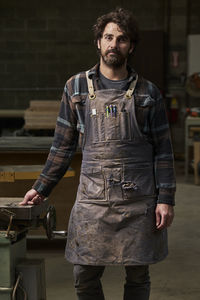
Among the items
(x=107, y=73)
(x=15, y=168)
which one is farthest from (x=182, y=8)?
(x=107, y=73)

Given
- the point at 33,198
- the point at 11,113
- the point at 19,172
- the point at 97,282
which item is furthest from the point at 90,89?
the point at 11,113

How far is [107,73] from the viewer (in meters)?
2.17

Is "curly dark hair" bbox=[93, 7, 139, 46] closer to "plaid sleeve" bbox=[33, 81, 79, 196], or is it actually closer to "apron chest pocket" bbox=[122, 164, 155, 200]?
"plaid sleeve" bbox=[33, 81, 79, 196]

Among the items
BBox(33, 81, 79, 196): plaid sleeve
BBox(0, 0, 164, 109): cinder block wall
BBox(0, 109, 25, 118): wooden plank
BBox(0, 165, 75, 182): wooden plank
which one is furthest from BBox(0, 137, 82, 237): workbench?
BBox(0, 0, 164, 109): cinder block wall

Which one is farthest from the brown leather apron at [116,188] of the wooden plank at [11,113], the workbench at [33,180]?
the wooden plank at [11,113]

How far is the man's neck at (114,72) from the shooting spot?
7.09 feet

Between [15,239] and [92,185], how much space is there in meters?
0.34

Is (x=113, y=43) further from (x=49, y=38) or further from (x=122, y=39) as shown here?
(x=49, y=38)

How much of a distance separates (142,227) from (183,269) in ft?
5.58

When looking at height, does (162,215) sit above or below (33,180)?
above

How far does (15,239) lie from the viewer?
215cm

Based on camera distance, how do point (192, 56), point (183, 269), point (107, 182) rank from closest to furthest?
point (107, 182), point (183, 269), point (192, 56)

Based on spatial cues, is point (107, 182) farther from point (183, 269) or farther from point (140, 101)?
point (183, 269)

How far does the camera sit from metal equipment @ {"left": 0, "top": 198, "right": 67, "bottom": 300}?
6.86 ft
